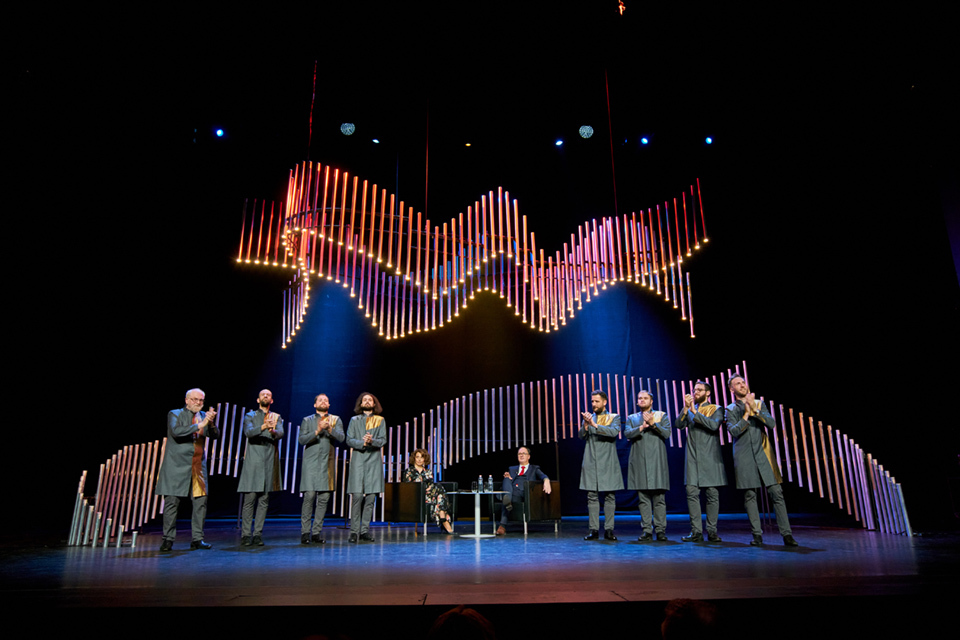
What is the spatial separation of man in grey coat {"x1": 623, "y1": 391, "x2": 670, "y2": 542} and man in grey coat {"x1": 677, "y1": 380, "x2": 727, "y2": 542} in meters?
0.29

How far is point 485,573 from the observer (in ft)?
11.8

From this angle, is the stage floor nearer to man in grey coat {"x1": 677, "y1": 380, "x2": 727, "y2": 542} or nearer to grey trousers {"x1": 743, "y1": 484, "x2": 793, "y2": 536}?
grey trousers {"x1": 743, "y1": 484, "x2": 793, "y2": 536}

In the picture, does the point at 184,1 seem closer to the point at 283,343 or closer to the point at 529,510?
the point at 283,343

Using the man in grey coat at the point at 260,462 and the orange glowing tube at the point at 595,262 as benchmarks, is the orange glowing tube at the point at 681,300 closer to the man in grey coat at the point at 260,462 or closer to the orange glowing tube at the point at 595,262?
the orange glowing tube at the point at 595,262

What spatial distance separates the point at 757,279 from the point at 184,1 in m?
8.50

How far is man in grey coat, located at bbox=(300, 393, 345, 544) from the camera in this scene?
6168 mm

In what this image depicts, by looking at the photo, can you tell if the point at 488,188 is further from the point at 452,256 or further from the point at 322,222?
the point at 322,222

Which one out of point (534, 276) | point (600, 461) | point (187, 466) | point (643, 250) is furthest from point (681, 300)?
point (187, 466)

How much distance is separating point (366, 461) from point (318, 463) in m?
0.51

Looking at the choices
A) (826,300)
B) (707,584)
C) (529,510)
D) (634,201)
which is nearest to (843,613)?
(707,584)

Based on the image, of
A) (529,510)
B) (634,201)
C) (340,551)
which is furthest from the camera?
(634,201)

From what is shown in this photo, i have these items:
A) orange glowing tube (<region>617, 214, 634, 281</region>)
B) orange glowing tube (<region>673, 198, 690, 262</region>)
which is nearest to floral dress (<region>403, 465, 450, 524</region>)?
orange glowing tube (<region>617, 214, 634, 281</region>)

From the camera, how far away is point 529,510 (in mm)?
7023

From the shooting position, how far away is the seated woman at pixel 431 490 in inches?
294
